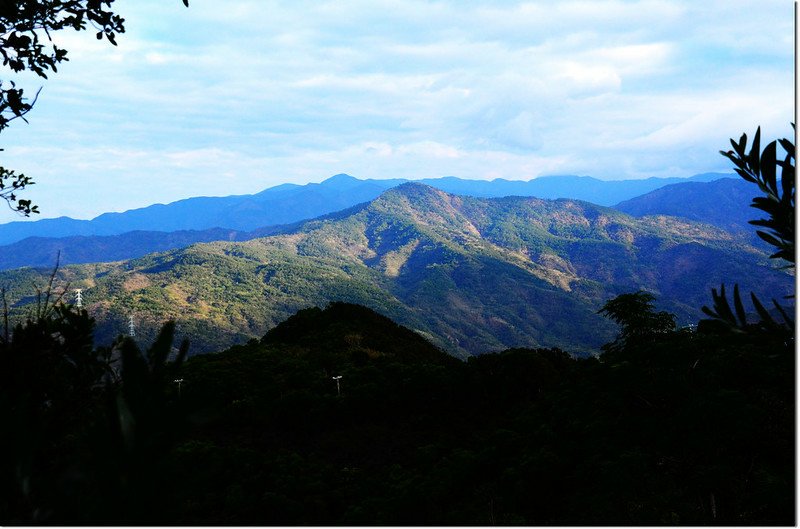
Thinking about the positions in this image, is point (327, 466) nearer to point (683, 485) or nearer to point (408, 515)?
point (408, 515)

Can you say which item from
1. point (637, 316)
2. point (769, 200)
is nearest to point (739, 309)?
point (769, 200)

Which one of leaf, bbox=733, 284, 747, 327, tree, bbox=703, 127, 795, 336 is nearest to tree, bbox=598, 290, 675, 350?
tree, bbox=703, 127, 795, 336

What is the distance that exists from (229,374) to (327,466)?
26.8 ft

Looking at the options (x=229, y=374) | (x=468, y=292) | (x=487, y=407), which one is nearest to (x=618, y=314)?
(x=487, y=407)

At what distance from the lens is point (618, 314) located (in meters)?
17.8

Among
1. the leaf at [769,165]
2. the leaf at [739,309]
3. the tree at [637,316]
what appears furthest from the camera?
the tree at [637,316]

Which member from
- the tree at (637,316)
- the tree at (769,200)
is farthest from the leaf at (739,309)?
the tree at (637,316)

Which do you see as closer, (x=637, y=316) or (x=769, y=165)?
(x=769, y=165)

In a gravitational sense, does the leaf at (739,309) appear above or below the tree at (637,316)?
above

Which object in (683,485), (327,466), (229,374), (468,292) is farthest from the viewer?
(468,292)

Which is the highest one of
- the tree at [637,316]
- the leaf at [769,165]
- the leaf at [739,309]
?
the leaf at [769,165]

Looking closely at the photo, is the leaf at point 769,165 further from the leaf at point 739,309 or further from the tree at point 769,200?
the leaf at point 739,309

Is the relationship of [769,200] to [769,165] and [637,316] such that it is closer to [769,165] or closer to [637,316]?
[769,165]

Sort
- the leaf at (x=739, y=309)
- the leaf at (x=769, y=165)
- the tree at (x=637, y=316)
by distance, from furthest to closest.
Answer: the tree at (x=637, y=316), the leaf at (x=769, y=165), the leaf at (x=739, y=309)
